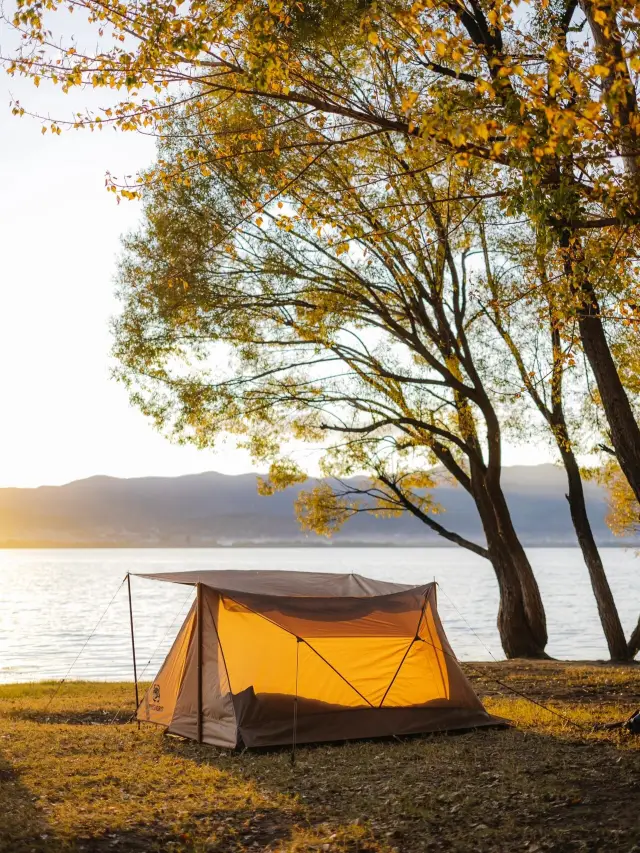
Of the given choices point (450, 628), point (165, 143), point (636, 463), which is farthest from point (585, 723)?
point (450, 628)

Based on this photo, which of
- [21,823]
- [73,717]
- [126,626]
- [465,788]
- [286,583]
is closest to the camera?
[21,823]

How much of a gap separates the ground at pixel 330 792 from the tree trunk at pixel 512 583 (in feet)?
24.5

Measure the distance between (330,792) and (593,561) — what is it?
1318 centimetres

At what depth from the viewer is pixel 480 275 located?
65.6 ft

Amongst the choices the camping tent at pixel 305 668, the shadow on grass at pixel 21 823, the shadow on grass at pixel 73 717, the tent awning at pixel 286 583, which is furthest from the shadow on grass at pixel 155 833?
the shadow on grass at pixel 73 717

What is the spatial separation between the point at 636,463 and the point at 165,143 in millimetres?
12156

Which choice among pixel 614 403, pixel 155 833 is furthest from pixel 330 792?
pixel 614 403

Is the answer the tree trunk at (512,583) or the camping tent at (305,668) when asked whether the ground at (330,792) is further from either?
the tree trunk at (512,583)

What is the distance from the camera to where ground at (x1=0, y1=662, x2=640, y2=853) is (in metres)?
6.95

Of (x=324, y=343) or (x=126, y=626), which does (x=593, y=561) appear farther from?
(x=126, y=626)

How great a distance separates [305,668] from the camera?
457 inches

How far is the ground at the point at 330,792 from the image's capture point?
22.8 feet

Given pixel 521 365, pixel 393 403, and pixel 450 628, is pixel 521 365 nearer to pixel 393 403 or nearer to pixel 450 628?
pixel 393 403

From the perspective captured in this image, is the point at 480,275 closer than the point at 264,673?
No
